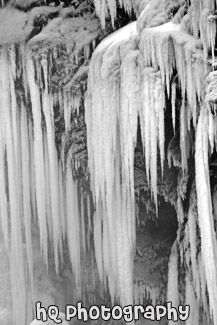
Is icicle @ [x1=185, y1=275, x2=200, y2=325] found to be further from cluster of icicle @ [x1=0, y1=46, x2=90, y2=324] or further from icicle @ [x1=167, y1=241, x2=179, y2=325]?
cluster of icicle @ [x1=0, y1=46, x2=90, y2=324]

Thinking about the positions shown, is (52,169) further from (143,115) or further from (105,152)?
(143,115)

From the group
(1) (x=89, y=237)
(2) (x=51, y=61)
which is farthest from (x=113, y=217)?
(2) (x=51, y=61)

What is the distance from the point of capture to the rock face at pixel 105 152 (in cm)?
407

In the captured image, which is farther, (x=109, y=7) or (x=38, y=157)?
(x=38, y=157)

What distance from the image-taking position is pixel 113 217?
510 cm

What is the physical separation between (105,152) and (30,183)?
107 cm

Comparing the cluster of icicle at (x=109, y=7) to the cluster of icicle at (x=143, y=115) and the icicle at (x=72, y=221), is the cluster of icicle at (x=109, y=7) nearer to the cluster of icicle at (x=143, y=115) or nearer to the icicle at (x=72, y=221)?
the cluster of icicle at (x=143, y=115)

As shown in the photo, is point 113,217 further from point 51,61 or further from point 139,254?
point 51,61

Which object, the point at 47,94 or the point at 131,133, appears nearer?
the point at 131,133

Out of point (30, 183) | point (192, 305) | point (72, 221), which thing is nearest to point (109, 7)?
point (30, 183)

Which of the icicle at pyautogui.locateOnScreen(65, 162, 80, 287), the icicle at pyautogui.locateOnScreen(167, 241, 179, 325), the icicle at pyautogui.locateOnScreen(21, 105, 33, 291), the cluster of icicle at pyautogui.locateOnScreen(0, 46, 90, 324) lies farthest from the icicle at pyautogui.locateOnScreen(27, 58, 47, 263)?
the icicle at pyautogui.locateOnScreen(167, 241, 179, 325)

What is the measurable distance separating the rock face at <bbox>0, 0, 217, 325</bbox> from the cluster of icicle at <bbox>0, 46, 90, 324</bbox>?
11mm

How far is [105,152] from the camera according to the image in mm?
4707

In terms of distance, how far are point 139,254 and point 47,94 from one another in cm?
194
